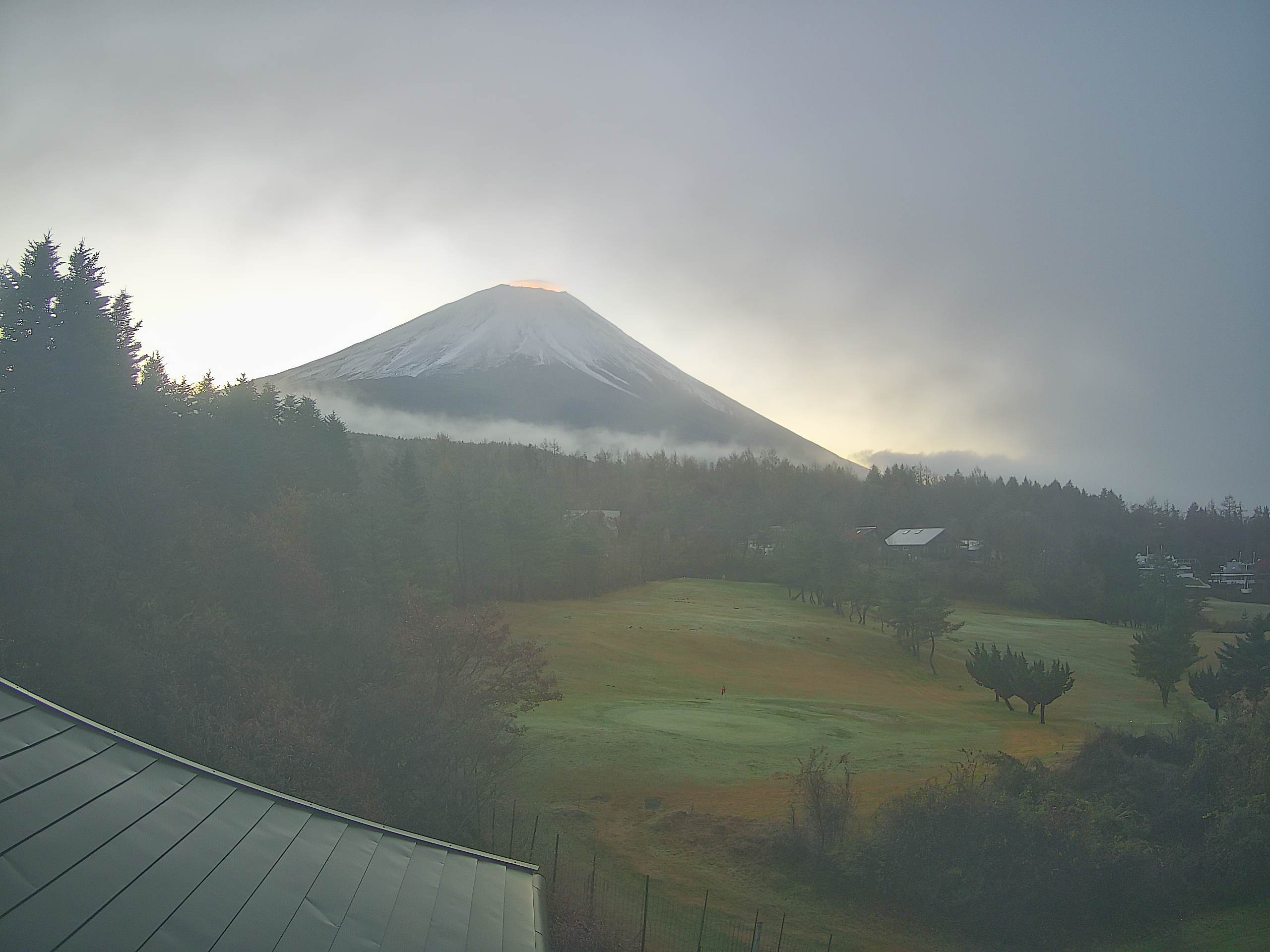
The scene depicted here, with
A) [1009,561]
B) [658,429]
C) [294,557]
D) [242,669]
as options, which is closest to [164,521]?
[294,557]

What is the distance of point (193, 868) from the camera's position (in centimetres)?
510

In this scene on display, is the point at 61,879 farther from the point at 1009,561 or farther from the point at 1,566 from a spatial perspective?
the point at 1009,561

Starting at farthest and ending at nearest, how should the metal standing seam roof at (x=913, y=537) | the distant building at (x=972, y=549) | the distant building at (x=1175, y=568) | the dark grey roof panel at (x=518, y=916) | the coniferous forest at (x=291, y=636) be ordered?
the metal standing seam roof at (x=913, y=537) < the distant building at (x=972, y=549) < the distant building at (x=1175, y=568) < the coniferous forest at (x=291, y=636) < the dark grey roof panel at (x=518, y=916)

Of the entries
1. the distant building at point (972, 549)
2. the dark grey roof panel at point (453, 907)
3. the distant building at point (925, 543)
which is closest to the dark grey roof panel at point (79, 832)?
the dark grey roof panel at point (453, 907)

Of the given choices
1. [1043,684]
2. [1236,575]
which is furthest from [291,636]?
[1236,575]

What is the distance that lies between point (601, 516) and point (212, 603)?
72074mm

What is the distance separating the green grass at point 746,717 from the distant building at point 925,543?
73.8ft

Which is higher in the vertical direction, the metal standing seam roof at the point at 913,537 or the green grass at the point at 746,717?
the metal standing seam roof at the point at 913,537

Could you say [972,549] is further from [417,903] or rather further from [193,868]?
[193,868]

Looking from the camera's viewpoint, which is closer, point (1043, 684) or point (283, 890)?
point (283, 890)

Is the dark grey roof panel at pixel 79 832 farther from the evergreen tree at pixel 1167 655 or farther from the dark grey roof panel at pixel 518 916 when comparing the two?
the evergreen tree at pixel 1167 655

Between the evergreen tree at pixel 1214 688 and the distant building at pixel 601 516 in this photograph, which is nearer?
the evergreen tree at pixel 1214 688

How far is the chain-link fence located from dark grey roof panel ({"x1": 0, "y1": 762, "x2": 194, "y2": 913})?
918 centimetres

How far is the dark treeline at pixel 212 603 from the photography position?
692 inches
